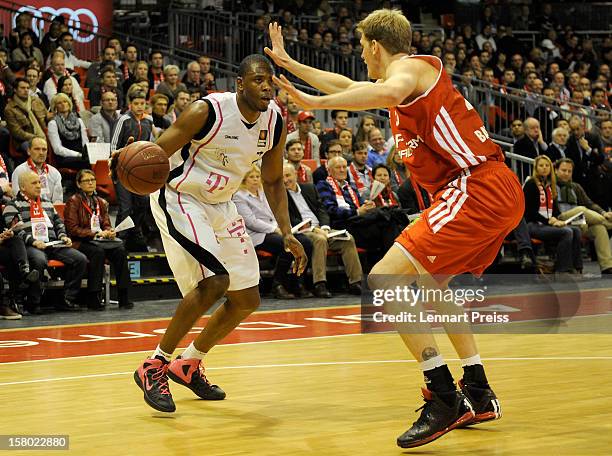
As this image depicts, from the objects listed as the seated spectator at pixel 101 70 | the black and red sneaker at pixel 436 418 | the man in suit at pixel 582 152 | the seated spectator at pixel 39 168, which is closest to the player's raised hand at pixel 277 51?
the black and red sneaker at pixel 436 418

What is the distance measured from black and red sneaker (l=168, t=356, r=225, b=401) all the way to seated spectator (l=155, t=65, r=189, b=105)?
8682 millimetres

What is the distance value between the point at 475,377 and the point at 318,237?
269 inches

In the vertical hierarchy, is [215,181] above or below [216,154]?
below

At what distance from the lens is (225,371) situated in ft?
24.0

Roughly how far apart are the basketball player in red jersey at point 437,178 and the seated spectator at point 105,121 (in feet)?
26.3

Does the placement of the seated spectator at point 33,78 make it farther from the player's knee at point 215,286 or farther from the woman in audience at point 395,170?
the player's knee at point 215,286

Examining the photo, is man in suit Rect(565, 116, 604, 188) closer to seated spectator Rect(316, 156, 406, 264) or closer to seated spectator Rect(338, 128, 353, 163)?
seated spectator Rect(338, 128, 353, 163)

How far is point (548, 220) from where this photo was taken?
13.9m

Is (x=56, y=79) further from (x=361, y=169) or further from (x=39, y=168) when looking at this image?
(x=361, y=169)

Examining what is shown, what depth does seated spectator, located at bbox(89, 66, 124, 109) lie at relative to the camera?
1398 centimetres

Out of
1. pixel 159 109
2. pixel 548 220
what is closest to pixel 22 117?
pixel 159 109

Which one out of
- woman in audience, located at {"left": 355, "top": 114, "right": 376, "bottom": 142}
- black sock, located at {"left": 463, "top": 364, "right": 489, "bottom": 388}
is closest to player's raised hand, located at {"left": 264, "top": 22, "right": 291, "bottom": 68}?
black sock, located at {"left": 463, "top": 364, "right": 489, "bottom": 388}

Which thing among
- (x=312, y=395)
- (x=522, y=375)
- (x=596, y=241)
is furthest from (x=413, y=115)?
(x=596, y=241)

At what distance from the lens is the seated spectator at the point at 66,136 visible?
12680mm
